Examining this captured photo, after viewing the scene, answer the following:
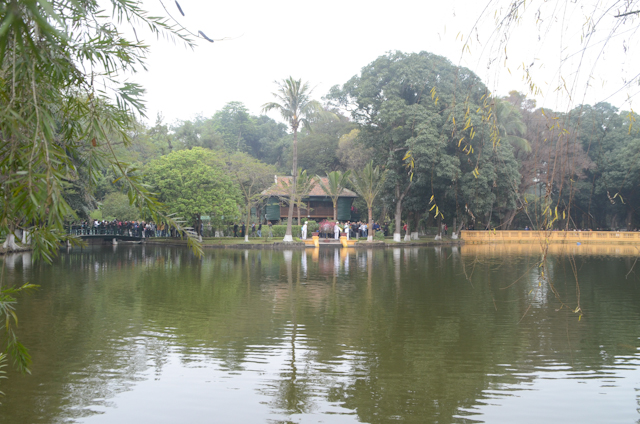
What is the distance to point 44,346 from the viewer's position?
27.4 feet

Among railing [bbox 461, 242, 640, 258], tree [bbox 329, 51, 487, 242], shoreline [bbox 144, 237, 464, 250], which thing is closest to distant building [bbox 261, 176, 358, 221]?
tree [bbox 329, 51, 487, 242]

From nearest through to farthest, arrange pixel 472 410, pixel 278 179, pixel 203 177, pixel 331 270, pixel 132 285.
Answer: pixel 472 410 < pixel 132 285 < pixel 331 270 < pixel 203 177 < pixel 278 179

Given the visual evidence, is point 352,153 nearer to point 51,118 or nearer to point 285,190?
point 285,190

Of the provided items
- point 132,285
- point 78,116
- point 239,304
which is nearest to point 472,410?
point 78,116

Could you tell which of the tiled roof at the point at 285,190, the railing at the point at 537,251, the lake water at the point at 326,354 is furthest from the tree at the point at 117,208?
the lake water at the point at 326,354

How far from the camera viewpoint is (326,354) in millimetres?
8047

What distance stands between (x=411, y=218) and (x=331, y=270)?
26497mm

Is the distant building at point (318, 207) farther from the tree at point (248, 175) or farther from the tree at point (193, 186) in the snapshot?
the tree at point (193, 186)

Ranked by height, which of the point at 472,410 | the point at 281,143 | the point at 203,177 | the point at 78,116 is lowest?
the point at 472,410

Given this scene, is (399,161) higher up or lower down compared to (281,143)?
lower down

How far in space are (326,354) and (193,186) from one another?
102ft

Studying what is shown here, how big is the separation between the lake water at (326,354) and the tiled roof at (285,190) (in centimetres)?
3016

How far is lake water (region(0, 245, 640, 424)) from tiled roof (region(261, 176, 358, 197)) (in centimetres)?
3016

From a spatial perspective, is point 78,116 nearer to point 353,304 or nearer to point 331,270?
point 353,304
